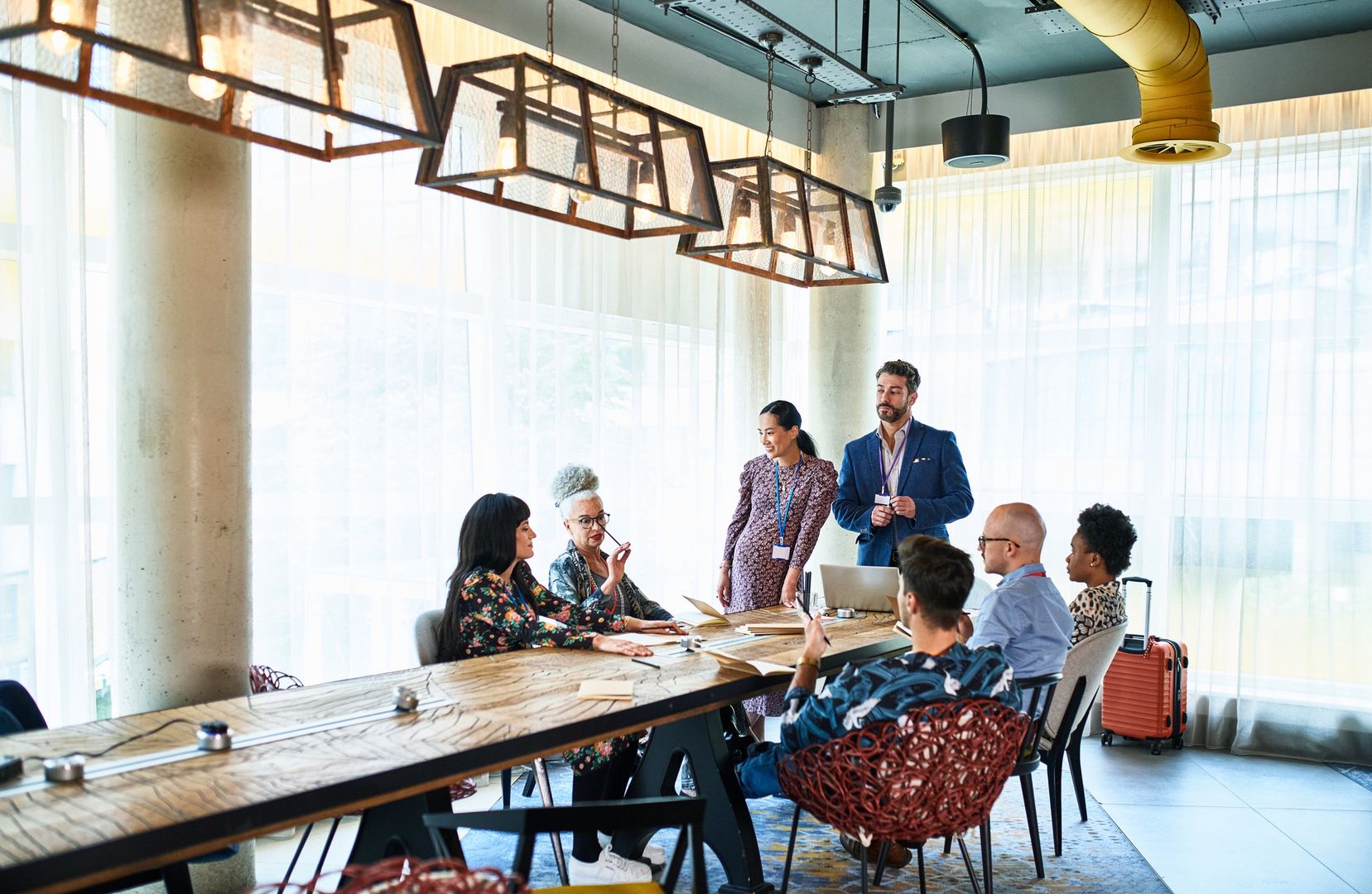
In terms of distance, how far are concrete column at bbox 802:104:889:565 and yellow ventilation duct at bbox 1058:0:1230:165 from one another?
1875 millimetres

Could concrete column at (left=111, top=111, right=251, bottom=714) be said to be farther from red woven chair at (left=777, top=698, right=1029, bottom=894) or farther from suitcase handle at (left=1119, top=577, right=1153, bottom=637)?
suitcase handle at (left=1119, top=577, right=1153, bottom=637)

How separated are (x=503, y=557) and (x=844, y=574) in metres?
1.70

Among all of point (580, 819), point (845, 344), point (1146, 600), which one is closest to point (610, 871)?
point (580, 819)

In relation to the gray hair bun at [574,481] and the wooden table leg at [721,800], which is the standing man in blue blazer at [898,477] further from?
→ the wooden table leg at [721,800]

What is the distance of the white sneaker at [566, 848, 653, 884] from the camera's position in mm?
3838

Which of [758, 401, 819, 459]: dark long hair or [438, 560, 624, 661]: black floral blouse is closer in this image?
[438, 560, 624, 661]: black floral blouse

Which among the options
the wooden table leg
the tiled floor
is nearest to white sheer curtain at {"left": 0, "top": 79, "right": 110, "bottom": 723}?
the wooden table leg

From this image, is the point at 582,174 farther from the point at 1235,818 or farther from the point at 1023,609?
the point at 1235,818

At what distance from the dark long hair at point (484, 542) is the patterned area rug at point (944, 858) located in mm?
857

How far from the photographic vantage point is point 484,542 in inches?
152

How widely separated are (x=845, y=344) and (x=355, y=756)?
5.14m

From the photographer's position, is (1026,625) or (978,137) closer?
(1026,625)

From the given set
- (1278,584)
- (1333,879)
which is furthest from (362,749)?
(1278,584)

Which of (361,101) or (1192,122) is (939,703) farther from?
(1192,122)
